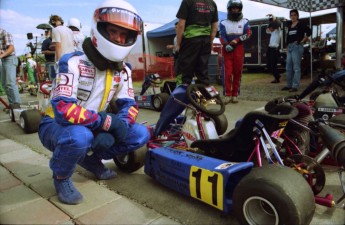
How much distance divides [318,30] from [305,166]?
13.2m

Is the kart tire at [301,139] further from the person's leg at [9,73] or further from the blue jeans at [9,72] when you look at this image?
the blue jeans at [9,72]

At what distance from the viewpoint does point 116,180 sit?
2.46 m

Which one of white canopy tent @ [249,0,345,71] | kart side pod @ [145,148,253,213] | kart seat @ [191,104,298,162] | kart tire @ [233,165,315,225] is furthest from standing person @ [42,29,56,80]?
kart tire @ [233,165,315,225]

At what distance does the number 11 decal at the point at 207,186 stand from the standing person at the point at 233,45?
11.8 feet

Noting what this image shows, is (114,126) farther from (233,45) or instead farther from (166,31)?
(166,31)

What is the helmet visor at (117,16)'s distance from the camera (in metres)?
1.99

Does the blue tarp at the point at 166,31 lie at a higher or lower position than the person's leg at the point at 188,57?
higher

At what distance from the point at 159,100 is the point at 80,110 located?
328 centimetres

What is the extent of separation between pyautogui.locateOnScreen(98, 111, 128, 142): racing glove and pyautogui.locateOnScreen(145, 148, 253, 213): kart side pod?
0.28 meters

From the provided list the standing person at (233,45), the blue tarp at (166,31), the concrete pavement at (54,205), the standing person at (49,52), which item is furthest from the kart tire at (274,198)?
the blue tarp at (166,31)

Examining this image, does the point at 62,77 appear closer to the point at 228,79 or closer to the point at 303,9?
the point at 228,79

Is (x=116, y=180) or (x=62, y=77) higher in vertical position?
(x=62, y=77)

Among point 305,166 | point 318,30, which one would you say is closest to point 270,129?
point 305,166

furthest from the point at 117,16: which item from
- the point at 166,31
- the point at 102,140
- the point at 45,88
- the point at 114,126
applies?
the point at 166,31
